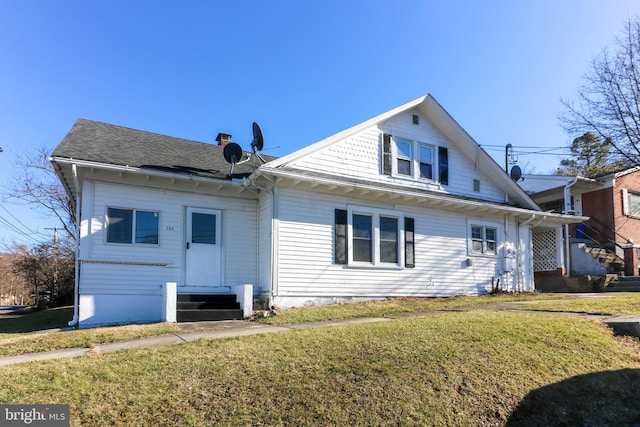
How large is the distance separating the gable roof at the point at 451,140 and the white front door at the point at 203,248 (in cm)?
294

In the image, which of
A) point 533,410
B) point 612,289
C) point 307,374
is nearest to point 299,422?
point 307,374

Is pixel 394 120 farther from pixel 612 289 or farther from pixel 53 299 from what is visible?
pixel 53 299

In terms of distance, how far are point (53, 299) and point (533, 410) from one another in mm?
23938

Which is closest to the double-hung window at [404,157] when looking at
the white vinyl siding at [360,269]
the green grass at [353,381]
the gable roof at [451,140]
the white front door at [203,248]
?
the gable roof at [451,140]

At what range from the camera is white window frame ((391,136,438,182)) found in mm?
13066

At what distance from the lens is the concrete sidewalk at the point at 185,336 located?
19.5 ft

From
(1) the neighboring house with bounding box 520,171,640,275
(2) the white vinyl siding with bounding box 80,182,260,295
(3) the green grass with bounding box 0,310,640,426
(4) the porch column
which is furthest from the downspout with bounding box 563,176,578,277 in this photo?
(2) the white vinyl siding with bounding box 80,182,260,295

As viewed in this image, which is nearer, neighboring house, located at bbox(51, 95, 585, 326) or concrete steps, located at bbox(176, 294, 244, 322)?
concrete steps, located at bbox(176, 294, 244, 322)

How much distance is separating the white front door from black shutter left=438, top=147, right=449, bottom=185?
7268 mm

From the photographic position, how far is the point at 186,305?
977cm

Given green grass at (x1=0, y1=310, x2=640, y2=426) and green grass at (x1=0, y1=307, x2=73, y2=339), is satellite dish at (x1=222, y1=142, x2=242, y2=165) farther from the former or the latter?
green grass at (x1=0, y1=310, x2=640, y2=426)

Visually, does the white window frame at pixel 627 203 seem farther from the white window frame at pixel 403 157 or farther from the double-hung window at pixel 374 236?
the double-hung window at pixel 374 236

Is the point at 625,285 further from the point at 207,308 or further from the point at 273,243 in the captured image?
the point at 207,308

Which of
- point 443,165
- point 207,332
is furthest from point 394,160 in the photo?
point 207,332
